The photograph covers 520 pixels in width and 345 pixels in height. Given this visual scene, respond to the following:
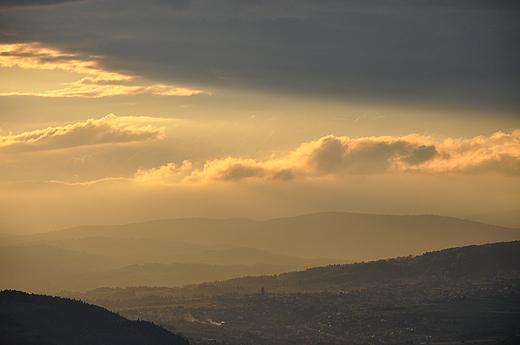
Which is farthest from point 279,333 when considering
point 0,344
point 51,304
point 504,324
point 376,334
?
point 0,344

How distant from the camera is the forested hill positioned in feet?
375

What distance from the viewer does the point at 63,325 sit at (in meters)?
122

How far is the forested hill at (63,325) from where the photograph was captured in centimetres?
11438

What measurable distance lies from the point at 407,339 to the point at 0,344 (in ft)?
374

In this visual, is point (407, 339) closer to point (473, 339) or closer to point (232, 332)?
point (473, 339)

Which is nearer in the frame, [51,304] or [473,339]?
[51,304]

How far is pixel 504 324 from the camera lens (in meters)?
181

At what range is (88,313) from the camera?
13138cm

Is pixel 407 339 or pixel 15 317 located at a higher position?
pixel 15 317

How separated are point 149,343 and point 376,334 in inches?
3312

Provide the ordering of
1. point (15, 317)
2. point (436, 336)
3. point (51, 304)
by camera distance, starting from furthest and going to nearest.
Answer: point (436, 336) < point (51, 304) < point (15, 317)

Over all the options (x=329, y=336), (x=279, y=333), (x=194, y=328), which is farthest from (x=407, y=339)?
(x=194, y=328)

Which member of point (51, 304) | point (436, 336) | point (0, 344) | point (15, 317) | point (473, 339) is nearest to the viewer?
point (0, 344)

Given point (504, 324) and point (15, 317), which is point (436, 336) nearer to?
point (504, 324)
